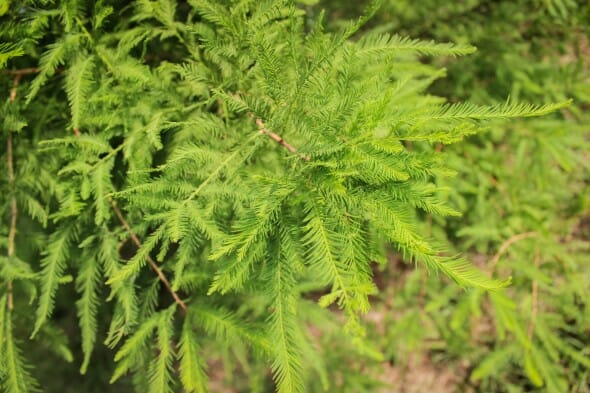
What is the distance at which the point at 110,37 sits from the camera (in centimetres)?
163

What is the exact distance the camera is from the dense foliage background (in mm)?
1089

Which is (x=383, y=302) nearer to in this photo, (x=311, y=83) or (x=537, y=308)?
(x=537, y=308)

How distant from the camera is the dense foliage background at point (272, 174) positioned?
1.09 metres

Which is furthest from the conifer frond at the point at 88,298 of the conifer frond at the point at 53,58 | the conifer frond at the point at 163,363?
the conifer frond at the point at 53,58

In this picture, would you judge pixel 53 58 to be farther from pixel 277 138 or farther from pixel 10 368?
pixel 10 368

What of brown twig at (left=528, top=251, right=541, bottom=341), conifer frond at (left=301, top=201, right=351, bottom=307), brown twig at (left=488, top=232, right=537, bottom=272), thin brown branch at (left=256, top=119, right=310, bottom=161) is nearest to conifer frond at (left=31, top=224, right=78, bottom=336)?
thin brown branch at (left=256, top=119, right=310, bottom=161)

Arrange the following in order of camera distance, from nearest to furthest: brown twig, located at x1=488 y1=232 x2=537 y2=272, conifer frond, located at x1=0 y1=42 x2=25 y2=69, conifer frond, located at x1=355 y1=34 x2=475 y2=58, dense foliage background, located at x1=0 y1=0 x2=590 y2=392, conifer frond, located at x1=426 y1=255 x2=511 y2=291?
conifer frond, located at x1=426 y1=255 x2=511 y2=291 → dense foliage background, located at x1=0 y1=0 x2=590 y2=392 → conifer frond, located at x1=0 y1=42 x2=25 y2=69 → conifer frond, located at x1=355 y1=34 x2=475 y2=58 → brown twig, located at x1=488 y1=232 x2=537 y2=272

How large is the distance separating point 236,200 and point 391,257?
249 cm

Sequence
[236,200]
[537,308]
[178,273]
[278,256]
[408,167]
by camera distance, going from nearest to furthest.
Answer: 1. [408,167]
2. [278,256]
3. [236,200]
4. [178,273]
5. [537,308]

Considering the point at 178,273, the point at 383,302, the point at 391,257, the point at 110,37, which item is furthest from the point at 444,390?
the point at 110,37

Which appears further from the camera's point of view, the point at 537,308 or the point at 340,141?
the point at 537,308

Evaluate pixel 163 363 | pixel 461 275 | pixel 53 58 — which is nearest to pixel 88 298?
pixel 163 363

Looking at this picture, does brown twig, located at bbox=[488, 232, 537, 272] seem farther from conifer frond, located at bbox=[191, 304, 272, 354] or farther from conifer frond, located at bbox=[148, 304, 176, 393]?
conifer frond, located at bbox=[148, 304, 176, 393]

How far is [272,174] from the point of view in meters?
1.30
